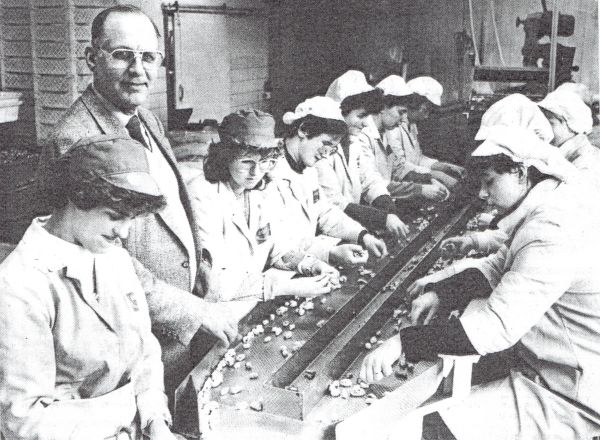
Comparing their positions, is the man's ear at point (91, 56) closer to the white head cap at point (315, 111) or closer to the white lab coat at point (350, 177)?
the white head cap at point (315, 111)

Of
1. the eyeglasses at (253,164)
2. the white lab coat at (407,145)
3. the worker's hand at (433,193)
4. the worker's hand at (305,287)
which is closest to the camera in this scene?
the worker's hand at (305,287)

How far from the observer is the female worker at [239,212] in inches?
97.0

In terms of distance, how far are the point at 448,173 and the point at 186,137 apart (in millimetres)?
2510

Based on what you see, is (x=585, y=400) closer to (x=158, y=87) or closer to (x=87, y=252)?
(x=87, y=252)

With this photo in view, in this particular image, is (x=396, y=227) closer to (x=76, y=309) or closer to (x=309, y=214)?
(x=309, y=214)

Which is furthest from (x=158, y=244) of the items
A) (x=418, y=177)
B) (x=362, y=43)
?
(x=362, y=43)

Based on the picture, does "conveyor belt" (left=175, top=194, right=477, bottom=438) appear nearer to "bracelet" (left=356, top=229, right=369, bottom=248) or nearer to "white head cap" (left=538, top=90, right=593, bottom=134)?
"bracelet" (left=356, top=229, right=369, bottom=248)

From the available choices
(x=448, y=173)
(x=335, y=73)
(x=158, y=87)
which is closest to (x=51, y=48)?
(x=158, y=87)

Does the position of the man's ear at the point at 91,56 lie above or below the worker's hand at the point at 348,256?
above

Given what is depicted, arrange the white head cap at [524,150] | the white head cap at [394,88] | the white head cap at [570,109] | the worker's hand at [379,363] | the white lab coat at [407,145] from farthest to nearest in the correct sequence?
1. the white lab coat at [407,145]
2. the white head cap at [394,88]
3. the white head cap at [570,109]
4. the white head cap at [524,150]
5. the worker's hand at [379,363]

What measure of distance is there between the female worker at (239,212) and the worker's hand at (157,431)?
86 centimetres

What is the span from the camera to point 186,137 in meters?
4.57

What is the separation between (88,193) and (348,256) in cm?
170

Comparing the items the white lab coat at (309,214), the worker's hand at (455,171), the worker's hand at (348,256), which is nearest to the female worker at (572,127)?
the worker's hand at (455,171)
